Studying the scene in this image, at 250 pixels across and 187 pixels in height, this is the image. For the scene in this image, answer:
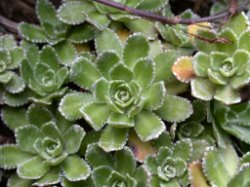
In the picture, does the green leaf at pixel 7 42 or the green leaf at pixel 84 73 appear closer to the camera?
the green leaf at pixel 84 73

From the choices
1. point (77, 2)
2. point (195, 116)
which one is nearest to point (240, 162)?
point (195, 116)

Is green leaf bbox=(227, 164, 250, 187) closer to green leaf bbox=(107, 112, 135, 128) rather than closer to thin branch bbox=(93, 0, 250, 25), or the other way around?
green leaf bbox=(107, 112, 135, 128)

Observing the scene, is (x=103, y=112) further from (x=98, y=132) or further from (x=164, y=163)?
(x=164, y=163)

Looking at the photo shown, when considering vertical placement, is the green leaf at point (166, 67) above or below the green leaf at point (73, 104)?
above

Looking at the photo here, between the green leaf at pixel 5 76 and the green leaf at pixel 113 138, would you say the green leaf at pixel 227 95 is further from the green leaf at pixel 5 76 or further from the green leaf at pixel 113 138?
the green leaf at pixel 5 76

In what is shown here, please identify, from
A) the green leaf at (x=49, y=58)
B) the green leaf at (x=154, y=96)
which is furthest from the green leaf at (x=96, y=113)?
the green leaf at (x=49, y=58)

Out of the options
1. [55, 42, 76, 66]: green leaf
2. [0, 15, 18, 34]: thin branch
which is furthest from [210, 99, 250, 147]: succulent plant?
[0, 15, 18, 34]: thin branch
